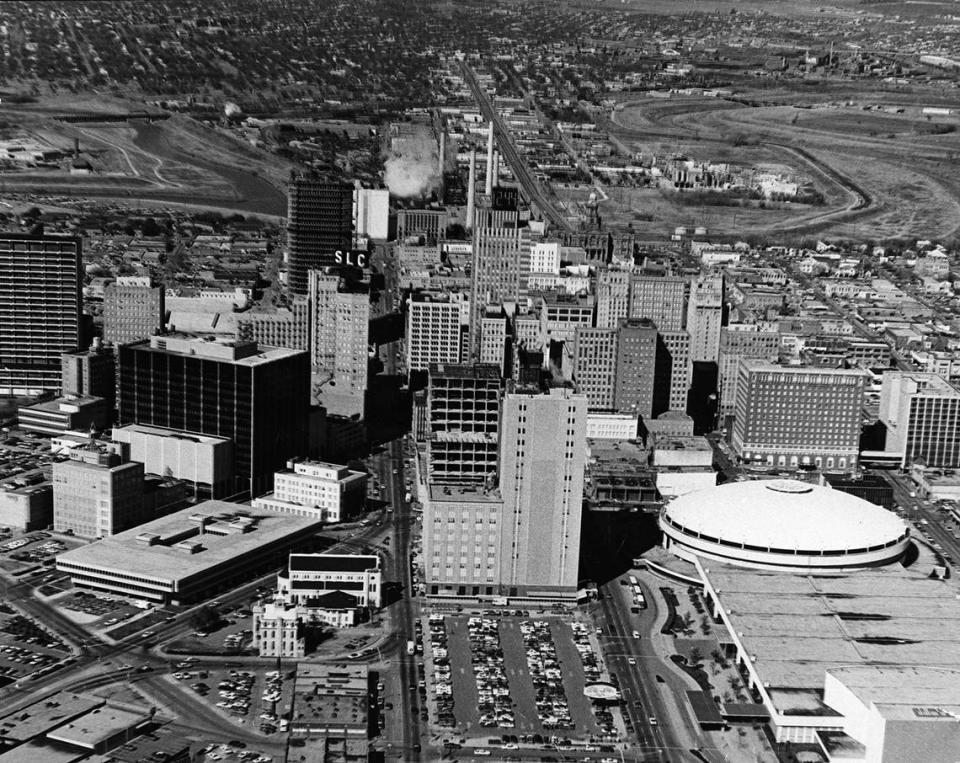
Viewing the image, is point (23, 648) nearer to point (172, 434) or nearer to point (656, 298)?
point (172, 434)

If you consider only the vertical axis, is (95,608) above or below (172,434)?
below

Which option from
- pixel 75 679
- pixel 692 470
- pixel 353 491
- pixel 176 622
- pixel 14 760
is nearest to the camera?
pixel 14 760

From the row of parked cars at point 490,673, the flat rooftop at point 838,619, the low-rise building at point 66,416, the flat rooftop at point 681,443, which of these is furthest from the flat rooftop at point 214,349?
the flat rooftop at point 838,619

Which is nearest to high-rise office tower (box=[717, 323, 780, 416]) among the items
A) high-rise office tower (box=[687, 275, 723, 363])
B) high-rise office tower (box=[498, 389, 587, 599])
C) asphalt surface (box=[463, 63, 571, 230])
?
high-rise office tower (box=[687, 275, 723, 363])

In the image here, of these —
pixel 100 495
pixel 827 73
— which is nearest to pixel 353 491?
pixel 100 495

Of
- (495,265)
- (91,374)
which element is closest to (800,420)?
(495,265)

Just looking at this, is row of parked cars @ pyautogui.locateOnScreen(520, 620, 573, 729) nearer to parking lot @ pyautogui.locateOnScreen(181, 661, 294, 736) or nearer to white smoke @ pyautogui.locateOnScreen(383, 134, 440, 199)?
parking lot @ pyautogui.locateOnScreen(181, 661, 294, 736)

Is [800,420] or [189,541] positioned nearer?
[189,541]

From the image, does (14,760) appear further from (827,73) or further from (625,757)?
(827,73)
